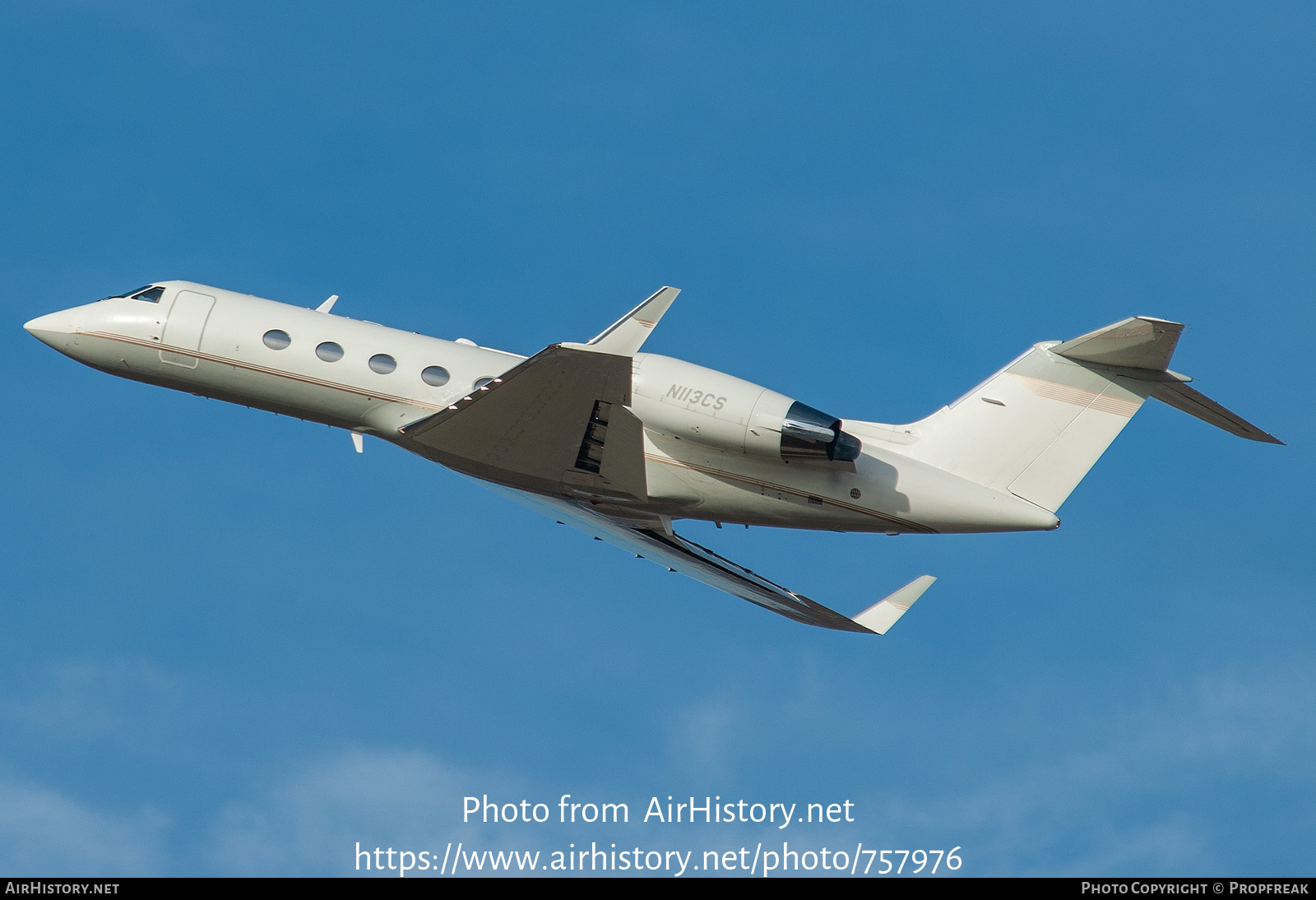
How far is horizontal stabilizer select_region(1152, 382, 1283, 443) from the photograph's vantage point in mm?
19984

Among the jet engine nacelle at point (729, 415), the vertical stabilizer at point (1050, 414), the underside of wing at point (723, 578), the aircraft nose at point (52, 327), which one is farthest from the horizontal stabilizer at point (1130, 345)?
the aircraft nose at point (52, 327)

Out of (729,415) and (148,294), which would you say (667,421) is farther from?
(148,294)

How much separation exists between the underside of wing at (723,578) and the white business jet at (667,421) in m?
0.03

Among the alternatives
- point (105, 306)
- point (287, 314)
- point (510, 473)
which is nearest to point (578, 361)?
point (510, 473)

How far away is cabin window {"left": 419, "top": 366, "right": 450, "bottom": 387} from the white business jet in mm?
26

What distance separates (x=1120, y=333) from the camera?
21.6 metres

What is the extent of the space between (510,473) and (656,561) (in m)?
3.37

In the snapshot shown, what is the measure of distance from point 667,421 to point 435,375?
4201mm

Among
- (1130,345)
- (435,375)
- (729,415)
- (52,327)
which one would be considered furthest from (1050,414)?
(52,327)

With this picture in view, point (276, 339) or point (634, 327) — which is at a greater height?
point (276, 339)

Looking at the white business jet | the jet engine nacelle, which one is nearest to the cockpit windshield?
the white business jet

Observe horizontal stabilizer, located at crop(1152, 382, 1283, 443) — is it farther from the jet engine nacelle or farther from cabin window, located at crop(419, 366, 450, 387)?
cabin window, located at crop(419, 366, 450, 387)

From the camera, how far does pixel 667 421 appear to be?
819 inches

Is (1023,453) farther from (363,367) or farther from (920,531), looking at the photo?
(363,367)
